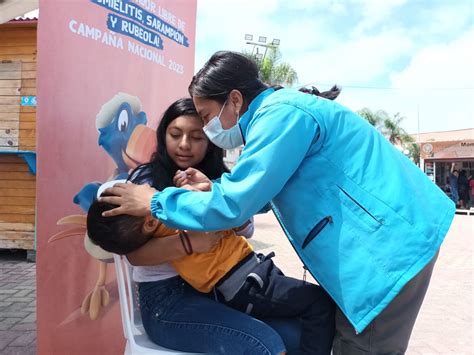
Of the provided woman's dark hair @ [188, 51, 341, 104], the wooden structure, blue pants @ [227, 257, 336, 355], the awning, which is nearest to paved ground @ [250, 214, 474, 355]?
blue pants @ [227, 257, 336, 355]

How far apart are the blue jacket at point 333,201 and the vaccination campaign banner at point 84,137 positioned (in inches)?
36.3

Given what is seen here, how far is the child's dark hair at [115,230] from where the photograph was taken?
4.48 feet

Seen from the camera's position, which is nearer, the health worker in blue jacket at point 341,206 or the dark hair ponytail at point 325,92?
the health worker in blue jacket at point 341,206

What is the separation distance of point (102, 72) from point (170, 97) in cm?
61

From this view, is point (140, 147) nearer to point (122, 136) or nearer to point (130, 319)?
point (122, 136)

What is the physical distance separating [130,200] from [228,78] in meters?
0.49

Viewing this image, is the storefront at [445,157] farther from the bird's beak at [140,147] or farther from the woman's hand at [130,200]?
the woman's hand at [130,200]

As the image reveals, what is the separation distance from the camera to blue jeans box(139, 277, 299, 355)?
1337mm

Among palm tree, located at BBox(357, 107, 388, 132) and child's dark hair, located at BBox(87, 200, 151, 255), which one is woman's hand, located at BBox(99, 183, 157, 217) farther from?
palm tree, located at BBox(357, 107, 388, 132)

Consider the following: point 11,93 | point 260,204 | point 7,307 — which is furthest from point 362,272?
point 11,93

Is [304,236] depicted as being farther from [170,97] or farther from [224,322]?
[170,97]

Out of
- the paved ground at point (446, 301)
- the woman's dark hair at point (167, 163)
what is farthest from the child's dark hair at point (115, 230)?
the paved ground at point (446, 301)

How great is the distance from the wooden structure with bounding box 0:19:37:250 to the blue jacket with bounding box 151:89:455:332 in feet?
14.4

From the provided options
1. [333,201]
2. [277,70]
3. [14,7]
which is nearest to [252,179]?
[333,201]
